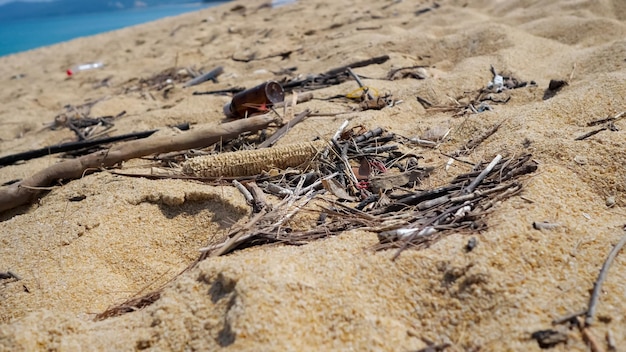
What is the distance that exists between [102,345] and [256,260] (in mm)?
606

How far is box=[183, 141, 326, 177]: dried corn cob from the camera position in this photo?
2682mm

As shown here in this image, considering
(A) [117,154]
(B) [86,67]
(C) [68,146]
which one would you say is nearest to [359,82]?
(A) [117,154]

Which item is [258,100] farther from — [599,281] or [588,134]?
[599,281]

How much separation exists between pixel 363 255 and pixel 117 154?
2.01 meters

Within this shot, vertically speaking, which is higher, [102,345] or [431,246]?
[431,246]

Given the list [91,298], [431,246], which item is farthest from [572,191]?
[91,298]

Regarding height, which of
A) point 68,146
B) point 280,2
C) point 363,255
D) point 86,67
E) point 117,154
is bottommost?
point 86,67

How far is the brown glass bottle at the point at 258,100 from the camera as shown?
11.8 feet

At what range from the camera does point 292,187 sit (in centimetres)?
253

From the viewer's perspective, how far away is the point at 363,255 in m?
1.82

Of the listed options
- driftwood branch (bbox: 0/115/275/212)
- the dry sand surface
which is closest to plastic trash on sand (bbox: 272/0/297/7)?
the dry sand surface

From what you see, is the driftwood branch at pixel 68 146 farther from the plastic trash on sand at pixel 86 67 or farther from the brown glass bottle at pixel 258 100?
the plastic trash on sand at pixel 86 67

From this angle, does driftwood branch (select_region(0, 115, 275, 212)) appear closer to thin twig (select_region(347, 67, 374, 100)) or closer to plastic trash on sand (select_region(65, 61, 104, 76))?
thin twig (select_region(347, 67, 374, 100))

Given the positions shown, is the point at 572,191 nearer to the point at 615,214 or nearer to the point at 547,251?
the point at 615,214
